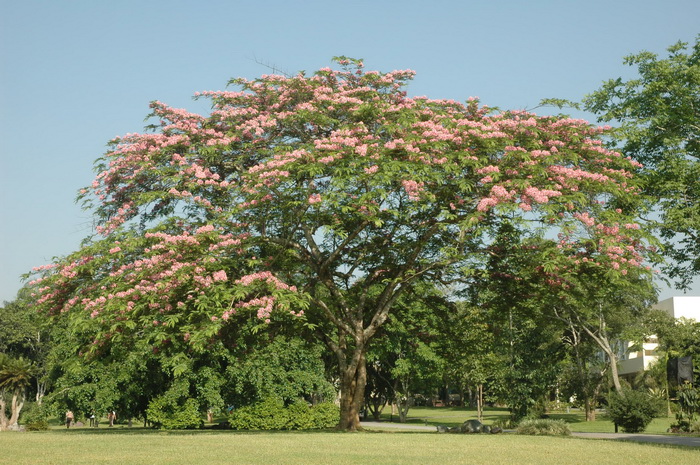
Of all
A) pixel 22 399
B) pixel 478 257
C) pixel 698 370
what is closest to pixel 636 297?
pixel 698 370

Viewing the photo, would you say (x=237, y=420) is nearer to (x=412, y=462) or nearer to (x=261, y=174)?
(x=261, y=174)

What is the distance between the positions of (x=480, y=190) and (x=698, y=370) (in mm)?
21066

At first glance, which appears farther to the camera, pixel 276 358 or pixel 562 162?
pixel 276 358

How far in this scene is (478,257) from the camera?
23.4m

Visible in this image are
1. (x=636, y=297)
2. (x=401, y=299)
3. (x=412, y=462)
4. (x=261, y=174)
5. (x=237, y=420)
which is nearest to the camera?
(x=412, y=462)

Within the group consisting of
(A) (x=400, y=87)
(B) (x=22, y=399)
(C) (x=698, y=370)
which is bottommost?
(B) (x=22, y=399)

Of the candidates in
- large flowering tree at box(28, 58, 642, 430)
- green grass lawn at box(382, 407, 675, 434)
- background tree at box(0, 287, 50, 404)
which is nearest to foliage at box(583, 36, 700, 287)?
large flowering tree at box(28, 58, 642, 430)

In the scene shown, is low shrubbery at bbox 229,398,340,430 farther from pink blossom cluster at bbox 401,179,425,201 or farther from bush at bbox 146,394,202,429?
pink blossom cluster at bbox 401,179,425,201

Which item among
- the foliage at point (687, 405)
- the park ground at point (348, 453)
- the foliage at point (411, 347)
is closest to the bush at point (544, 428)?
the foliage at point (411, 347)

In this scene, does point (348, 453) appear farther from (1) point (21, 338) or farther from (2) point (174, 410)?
(1) point (21, 338)

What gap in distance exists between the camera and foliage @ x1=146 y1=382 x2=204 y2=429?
3478cm

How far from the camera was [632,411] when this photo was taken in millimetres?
32438

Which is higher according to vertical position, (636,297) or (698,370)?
(636,297)

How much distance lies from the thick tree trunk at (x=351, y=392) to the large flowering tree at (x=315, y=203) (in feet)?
0.16
